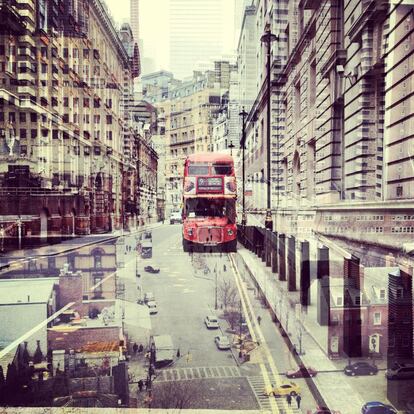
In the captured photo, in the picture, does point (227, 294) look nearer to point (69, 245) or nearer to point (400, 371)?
point (400, 371)

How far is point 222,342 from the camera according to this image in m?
5.79

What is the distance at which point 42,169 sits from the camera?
26.6 ft

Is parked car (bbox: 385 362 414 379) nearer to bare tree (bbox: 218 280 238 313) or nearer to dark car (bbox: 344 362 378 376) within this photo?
dark car (bbox: 344 362 378 376)

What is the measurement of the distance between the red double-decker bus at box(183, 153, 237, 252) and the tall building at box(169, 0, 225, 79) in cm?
158

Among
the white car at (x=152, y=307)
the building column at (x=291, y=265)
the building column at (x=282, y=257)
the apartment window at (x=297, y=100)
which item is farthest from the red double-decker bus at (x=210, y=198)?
the apartment window at (x=297, y=100)

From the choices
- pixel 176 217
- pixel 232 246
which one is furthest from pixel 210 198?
pixel 232 246

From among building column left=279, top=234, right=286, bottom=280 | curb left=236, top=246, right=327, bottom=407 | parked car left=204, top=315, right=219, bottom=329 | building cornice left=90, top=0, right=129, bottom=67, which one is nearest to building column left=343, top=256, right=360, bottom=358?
curb left=236, top=246, right=327, bottom=407

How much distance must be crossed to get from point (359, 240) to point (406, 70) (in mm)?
2075

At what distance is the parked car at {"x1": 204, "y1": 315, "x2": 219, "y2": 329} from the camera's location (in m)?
6.01

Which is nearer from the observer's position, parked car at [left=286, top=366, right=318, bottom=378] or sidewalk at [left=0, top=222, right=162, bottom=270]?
parked car at [left=286, top=366, right=318, bottom=378]

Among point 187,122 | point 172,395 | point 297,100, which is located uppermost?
point 297,100

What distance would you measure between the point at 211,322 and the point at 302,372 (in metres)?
1.67

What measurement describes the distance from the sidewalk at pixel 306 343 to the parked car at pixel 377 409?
0.06m

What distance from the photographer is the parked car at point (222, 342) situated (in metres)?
5.70
